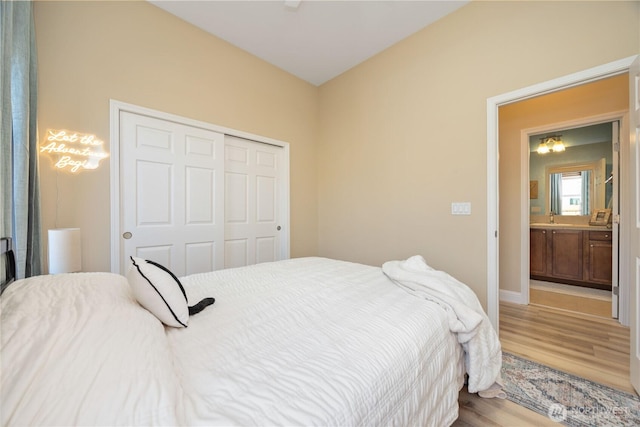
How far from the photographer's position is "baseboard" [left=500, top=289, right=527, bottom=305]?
326 cm

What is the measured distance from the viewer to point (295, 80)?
362cm

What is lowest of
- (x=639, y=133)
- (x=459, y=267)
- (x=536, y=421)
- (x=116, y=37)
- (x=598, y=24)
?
(x=536, y=421)

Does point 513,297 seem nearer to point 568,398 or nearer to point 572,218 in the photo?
point 568,398

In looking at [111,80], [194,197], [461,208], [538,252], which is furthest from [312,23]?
[538,252]

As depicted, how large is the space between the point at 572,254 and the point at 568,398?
3.42m

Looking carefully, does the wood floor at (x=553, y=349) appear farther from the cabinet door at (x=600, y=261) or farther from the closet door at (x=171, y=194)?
the closet door at (x=171, y=194)

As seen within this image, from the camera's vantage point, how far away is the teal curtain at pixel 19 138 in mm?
1311

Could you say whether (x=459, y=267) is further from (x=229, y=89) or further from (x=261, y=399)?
(x=229, y=89)

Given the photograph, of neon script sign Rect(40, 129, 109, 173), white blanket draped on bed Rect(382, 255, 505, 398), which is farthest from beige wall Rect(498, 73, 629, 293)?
neon script sign Rect(40, 129, 109, 173)

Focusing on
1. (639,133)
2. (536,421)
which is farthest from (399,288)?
(639,133)

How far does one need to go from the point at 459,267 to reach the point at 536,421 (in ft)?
4.01

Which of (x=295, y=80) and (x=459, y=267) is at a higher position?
(x=295, y=80)

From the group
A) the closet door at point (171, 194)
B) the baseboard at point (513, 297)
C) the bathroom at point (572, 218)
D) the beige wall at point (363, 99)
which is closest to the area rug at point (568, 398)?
the beige wall at point (363, 99)

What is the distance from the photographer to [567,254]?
13.3 ft
